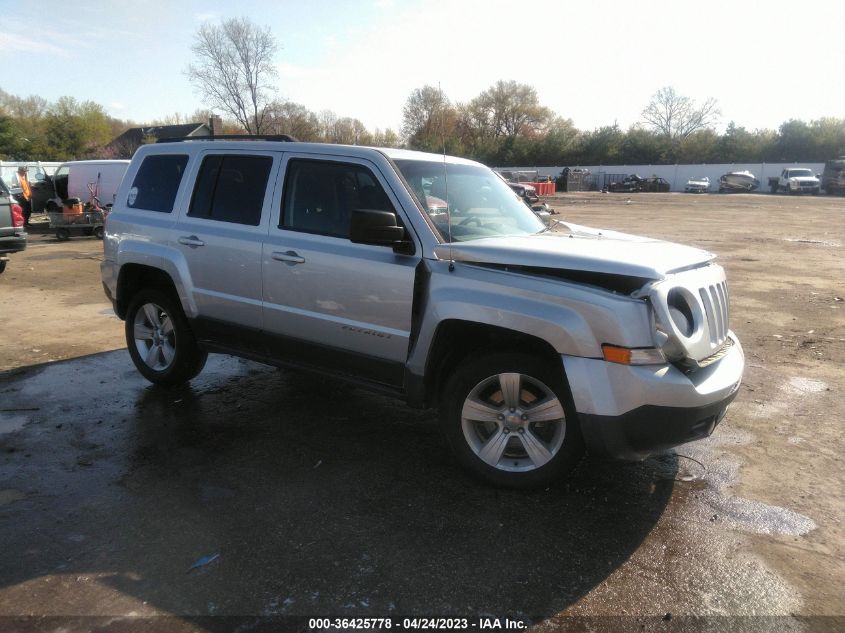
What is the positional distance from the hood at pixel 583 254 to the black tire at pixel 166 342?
2.67 m

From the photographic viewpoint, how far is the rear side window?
525 cm

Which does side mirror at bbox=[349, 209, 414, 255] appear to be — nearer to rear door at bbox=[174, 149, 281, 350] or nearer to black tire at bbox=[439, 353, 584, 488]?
black tire at bbox=[439, 353, 584, 488]

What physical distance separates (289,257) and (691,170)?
68773 millimetres

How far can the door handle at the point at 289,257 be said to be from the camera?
432 cm

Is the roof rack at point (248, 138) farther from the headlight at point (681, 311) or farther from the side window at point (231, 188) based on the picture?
the headlight at point (681, 311)

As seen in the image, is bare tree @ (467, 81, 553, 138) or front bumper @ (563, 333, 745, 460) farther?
bare tree @ (467, 81, 553, 138)

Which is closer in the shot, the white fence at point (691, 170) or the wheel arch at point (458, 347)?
the wheel arch at point (458, 347)

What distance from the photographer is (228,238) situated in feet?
15.5

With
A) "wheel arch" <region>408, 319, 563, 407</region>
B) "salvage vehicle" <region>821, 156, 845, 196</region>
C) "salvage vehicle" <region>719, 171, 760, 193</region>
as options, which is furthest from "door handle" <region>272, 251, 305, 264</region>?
"salvage vehicle" <region>719, 171, 760, 193</region>

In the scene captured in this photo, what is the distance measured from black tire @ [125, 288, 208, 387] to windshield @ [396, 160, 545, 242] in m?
2.43

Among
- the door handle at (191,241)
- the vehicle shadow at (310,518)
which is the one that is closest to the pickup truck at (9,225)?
the vehicle shadow at (310,518)

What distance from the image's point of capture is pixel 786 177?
52.2 metres

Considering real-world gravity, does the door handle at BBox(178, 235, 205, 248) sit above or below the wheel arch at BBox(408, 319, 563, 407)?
above

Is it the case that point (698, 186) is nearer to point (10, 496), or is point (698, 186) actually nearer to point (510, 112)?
point (510, 112)
